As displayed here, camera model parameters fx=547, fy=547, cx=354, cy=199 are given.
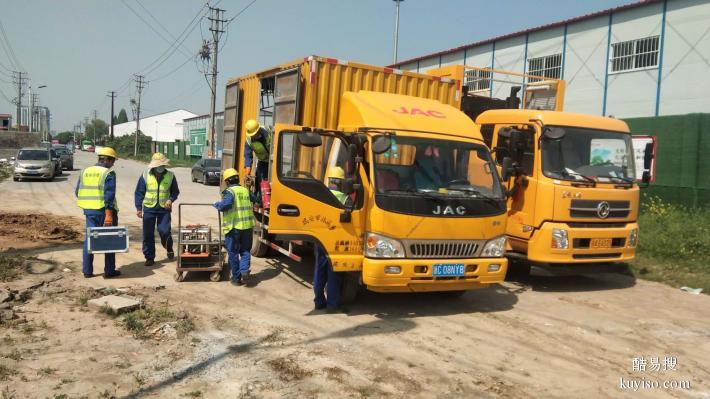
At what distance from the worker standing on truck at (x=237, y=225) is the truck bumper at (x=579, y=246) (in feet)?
13.1

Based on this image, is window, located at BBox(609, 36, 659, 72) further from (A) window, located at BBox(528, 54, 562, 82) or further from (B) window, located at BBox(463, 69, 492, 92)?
(B) window, located at BBox(463, 69, 492, 92)

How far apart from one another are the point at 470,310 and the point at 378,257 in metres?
1.67

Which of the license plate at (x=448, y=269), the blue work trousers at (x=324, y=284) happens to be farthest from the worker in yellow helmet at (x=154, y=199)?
the license plate at (x=448, y=269)

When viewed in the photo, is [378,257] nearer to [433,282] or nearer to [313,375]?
[433,282]

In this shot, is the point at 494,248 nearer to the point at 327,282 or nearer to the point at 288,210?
the point at 327,282

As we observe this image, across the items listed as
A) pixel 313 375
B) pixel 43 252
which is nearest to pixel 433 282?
pixel 313 375

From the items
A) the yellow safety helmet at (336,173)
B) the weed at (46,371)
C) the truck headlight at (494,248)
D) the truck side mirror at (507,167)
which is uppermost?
the truck side mirror at (507,167)

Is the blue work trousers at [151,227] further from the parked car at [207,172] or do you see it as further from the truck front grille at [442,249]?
the parked car at [207,172]

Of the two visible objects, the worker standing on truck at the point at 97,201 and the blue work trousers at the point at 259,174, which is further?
the blue work trousers at the point at 259,174

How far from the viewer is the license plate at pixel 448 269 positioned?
6066 millimetres

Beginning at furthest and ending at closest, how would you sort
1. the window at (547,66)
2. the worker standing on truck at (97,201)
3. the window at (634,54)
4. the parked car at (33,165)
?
the parked car at (33,165) → the window at (547,66) → the window at (634,54) → the worker standing on truck at (97,201)

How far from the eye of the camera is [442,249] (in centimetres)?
612

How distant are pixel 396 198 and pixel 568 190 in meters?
3.04

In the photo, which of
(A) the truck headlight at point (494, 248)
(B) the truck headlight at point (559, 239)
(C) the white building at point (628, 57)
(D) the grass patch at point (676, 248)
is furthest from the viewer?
(C) the white building at point (628, 57)
